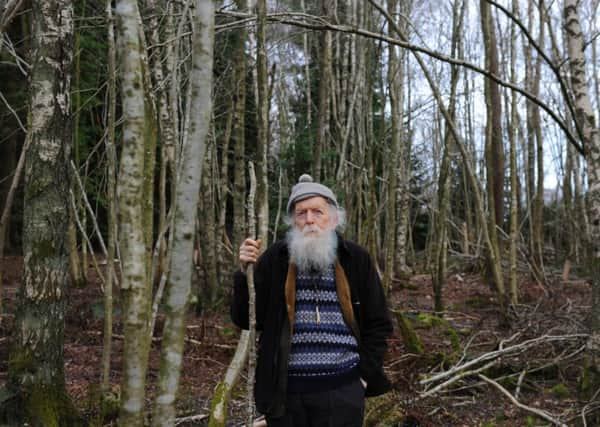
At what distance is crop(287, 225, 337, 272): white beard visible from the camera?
2729 millimetres

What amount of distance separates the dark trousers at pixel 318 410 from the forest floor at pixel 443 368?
1679 mm

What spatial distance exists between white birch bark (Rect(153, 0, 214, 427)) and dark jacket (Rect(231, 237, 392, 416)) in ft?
2.24

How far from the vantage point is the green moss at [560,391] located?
507 cm

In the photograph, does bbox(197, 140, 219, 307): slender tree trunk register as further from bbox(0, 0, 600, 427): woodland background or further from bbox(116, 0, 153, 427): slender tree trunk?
bbox(116, 0, 153, 427): slender tree trunk

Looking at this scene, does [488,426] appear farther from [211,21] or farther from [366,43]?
[366,43]

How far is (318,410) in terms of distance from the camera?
8.58ft

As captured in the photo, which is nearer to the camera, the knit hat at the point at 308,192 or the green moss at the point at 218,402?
the knit hat at the point at 308,192

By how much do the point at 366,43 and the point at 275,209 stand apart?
7137mm

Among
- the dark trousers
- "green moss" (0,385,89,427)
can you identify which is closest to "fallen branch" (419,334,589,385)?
the dark trousers

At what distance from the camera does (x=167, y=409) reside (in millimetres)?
2010

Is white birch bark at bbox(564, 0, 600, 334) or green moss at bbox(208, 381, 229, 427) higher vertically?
white birch bark at bbox(564, 0, 600, 334)

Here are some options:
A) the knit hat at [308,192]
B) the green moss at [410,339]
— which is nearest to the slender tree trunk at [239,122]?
the green moss at [410,339]

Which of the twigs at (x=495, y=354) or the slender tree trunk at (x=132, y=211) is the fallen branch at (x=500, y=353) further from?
the slender tree trunk at (x=132, y=211)

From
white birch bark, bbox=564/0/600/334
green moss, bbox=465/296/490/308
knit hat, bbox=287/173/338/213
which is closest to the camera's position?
knit hat, bbox=287/173/338/213
